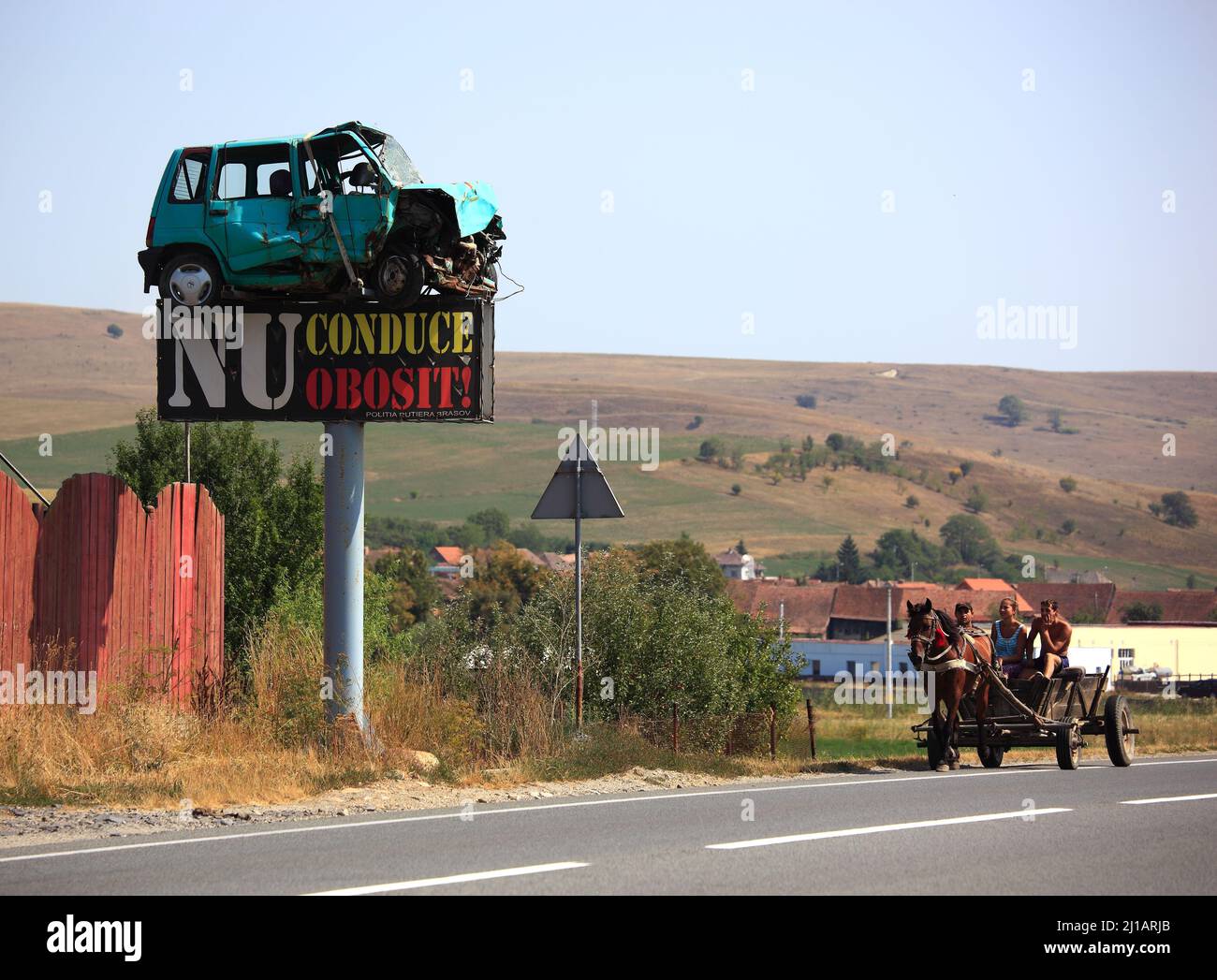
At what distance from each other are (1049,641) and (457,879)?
36.6 feet

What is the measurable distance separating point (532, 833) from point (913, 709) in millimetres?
70056

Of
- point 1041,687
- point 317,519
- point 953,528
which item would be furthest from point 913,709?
point 953,528

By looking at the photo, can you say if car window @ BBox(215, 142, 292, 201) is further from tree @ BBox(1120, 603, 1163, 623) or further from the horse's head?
tree @ BBox(1120, 603, 1163, 623)

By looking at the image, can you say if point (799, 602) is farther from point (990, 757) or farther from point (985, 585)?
point (990, 757)

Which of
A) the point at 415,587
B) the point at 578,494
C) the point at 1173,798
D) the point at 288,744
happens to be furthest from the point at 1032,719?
the point at 415,587

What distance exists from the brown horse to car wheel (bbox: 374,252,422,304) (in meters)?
6.10

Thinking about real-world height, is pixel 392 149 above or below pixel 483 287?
above

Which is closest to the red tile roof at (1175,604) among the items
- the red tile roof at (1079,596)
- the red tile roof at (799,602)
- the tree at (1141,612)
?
the tree at (1141,612)

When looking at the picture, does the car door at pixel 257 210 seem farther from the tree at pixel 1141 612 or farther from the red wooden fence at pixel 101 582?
the tree at pixel 1141 612

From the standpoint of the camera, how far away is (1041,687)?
1806cm

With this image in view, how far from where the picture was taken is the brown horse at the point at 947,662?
17.2 m

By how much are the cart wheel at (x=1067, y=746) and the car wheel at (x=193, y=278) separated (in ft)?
33.9

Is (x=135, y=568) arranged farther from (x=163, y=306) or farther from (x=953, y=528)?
(x=953, y=528)
